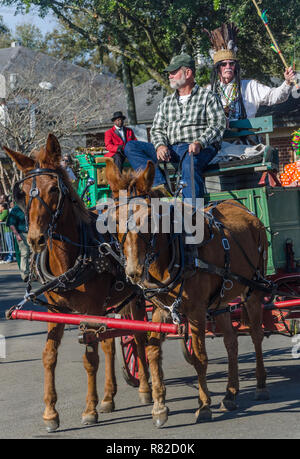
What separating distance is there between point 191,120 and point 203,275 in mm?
1959

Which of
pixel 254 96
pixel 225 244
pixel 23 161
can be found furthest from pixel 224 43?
pixel 23 161

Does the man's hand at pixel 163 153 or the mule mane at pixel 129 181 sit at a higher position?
the man's hand at pixel 163 153

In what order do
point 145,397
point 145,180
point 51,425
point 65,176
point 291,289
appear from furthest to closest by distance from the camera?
point 291,289
point 145,397
point 65,176
point 51,425
point 145,180

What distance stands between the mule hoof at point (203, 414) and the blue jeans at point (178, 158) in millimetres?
2069

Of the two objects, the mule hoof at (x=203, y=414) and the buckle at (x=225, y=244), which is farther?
the buckle at (x=225, y=244)

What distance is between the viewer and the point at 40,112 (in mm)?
24719

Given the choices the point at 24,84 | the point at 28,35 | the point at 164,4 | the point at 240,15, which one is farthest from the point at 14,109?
the point at 28,35

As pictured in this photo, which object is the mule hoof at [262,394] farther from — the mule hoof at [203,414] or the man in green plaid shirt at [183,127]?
the man in green plaid shirt at [183,127]

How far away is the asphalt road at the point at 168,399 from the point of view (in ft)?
19.3

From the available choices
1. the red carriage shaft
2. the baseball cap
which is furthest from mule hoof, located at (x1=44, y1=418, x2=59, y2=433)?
the baseball cap

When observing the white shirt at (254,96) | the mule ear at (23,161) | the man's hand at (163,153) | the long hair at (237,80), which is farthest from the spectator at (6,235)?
the mule ear at (23,161)

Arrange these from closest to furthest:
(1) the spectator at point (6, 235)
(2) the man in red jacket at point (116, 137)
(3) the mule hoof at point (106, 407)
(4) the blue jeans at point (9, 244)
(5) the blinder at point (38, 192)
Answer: (5) the blinder at point (38, 192)
(3) the mule hoof at point (106, 407)
(2) the man in red jacket at point (116, 137)
(1) the spectator at point (6, 235)
(4) the blue jeans at point (9, 244)

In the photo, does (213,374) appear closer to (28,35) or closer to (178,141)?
(178,141)

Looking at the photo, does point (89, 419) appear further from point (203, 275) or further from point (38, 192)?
point (38, 192)
